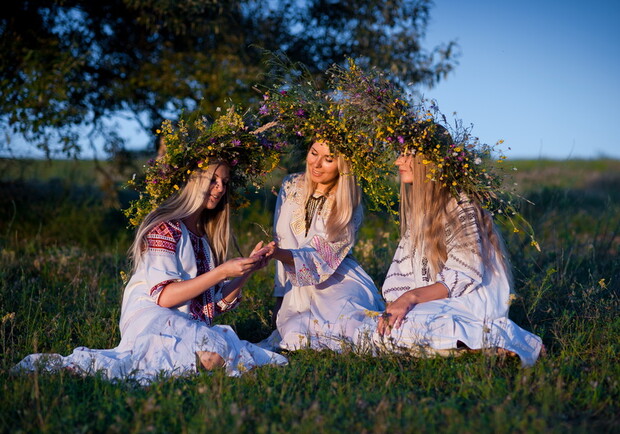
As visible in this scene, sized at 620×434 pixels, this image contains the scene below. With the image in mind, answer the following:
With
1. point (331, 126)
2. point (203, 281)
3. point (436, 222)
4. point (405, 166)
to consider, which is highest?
point (331, 126)

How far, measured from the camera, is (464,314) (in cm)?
455

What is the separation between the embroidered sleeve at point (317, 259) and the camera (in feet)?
16.8

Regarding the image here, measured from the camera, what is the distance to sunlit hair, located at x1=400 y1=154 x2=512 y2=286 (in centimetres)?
470

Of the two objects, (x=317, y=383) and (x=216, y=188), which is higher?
(x=216, y=188)

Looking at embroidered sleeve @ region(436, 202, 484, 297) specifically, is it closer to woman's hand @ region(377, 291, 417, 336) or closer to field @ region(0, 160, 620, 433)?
woman's hand @ region(377, 291, 417, 336)

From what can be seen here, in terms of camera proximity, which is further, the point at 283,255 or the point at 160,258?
the point at 283,255

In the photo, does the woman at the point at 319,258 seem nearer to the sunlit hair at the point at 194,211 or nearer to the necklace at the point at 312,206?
the necklace at the point at 312,206

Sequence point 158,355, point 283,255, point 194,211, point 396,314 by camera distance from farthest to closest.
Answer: point 283,255 → point 194,211 → point 396,314 → point 158,355

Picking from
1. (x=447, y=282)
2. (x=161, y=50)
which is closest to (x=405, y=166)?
(x=447, y=282)

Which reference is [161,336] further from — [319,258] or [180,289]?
[319,258]

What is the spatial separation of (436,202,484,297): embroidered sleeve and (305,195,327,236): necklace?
4.34 feet

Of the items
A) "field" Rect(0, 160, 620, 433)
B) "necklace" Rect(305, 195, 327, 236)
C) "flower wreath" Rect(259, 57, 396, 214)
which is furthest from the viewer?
"necklace" Rect(305, 195, 327, 236)

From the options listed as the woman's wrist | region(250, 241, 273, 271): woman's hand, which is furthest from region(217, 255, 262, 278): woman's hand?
the woman's wrist

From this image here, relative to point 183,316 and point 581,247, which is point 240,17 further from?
point 183,316
